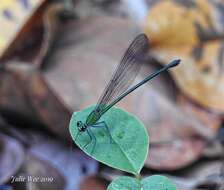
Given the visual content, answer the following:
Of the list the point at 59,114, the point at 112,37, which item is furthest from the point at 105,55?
the point at 59,114

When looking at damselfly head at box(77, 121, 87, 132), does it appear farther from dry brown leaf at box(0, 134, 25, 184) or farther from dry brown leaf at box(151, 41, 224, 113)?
dry brown leaf at box(151, 41, 224, 113)

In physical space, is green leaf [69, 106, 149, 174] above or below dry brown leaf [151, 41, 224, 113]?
below

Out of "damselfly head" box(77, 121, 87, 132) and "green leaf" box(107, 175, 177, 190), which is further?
"damselfly head" box(77, 121, 87, 132)

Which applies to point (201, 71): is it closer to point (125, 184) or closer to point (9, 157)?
point (9, 157)

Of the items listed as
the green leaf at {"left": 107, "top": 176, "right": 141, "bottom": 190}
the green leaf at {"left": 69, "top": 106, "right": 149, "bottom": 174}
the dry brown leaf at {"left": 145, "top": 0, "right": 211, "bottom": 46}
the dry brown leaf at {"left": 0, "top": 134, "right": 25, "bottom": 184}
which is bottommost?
the dry brown leaf at {"left": 0, "top": 134, "right": 25, "bottom": 184}

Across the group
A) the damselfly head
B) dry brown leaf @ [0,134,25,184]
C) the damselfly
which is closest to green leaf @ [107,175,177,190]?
the damselfly head

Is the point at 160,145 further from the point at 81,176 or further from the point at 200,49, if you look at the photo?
the point at 200,49

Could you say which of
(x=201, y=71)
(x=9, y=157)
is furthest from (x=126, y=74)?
(x=201, y=71)
